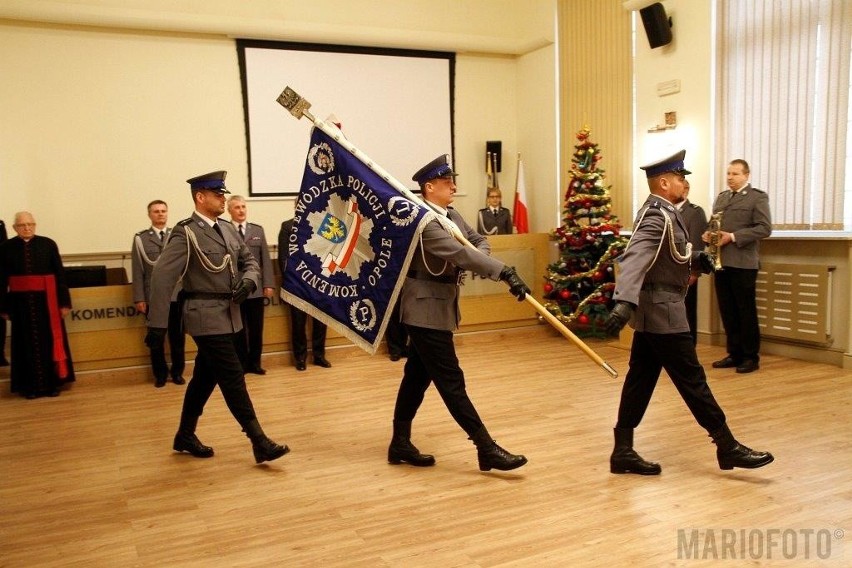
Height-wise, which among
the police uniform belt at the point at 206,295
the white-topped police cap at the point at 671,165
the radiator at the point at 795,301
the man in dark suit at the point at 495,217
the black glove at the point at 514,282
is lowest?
the radiator at the point at 795,301

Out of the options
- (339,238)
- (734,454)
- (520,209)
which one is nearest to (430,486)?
(339,238)

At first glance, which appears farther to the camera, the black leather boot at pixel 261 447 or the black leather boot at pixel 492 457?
the black leather boot at pixel 261 447

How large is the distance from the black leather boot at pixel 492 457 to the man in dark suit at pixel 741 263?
3.10 meters

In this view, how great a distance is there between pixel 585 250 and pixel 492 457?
4862 mm

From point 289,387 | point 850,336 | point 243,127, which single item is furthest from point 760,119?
Result: point 243,127

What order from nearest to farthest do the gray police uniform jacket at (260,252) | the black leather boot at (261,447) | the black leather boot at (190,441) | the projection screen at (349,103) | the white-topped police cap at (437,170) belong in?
the white-topped police cap at (437,170) < the black leather boot at (261,447) < the black leather boot at (190,441) < the gray police uniform jacket at (260,252) < the projection screen at (349,103)

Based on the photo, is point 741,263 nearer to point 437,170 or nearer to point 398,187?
point 437,170

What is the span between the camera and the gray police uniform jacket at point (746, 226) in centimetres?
603

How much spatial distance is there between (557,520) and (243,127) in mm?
6611

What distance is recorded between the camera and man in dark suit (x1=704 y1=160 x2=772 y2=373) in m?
6.02

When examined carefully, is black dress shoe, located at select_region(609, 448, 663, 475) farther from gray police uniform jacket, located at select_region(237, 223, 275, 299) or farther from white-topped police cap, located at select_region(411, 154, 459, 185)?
gray police uniform jacket, located at select_region(237, 223, 275, 299)

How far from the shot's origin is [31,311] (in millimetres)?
6078

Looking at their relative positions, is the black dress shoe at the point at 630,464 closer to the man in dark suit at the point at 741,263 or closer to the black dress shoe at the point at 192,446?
the black dress shoe at the point at 192,446

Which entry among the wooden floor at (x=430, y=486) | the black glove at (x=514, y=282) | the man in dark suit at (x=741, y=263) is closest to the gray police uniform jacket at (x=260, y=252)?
the wooden floor at (x=430, y=486)
